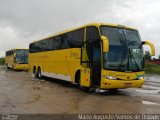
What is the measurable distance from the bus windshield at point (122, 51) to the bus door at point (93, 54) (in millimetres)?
561

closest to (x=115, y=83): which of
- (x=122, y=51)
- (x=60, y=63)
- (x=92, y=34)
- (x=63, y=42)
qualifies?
(x=122, y=51)

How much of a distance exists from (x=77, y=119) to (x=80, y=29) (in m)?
8.77

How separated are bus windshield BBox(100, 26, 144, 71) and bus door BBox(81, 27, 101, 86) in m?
0.56

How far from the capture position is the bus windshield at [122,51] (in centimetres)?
1408

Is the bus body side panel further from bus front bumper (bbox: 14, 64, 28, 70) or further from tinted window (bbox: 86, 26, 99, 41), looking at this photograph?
bus front bumper (bbox: 14, 64, 28, 70)

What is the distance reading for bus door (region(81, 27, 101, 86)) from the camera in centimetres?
1461

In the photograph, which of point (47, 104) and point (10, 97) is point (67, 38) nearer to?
point (10, 97)

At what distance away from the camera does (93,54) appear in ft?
49.4

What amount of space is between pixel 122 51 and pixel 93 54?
4.94ft

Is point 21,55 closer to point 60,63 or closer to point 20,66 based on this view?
point 20,66

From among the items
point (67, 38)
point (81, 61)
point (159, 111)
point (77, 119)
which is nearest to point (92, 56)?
point (81, 61)

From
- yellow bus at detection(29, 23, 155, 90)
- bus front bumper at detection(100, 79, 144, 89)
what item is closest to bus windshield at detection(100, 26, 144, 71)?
yellow bus at detection(29, 23, 155, 90)

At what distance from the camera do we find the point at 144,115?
30.9ft

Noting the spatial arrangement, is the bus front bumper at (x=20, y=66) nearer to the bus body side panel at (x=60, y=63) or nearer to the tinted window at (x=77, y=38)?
the bus body side panel at (x=60, y=63)
